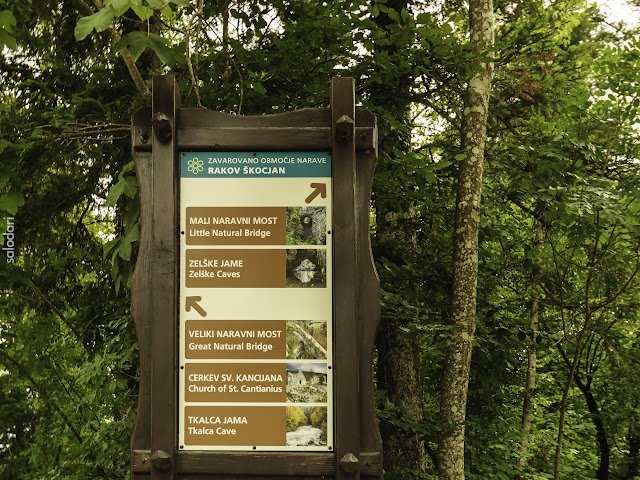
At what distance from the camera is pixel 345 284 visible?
7.48 ft

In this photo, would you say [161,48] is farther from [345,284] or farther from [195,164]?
[345,284]

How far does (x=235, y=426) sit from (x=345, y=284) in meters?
0.70

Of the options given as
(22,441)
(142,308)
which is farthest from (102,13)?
(22,441)

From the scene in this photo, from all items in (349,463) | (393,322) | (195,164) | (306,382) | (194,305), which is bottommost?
(349,463)

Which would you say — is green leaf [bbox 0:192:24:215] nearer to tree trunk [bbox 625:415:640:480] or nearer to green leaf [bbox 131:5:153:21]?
green leaf [bbox 131:5:153:21]

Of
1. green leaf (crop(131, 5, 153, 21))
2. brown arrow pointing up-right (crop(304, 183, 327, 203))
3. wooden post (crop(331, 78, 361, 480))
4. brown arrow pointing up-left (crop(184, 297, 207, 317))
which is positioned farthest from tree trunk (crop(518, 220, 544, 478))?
green leaf (crop(131, 5, 153, 21))

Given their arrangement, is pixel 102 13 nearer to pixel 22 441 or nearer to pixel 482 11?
pixel 482 11

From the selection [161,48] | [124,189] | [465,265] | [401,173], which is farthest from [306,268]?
[465,265]

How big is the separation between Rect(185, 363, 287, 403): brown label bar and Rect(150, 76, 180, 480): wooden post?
3.2 inches

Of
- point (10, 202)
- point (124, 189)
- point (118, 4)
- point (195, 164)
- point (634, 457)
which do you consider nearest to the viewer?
point (118, 4)

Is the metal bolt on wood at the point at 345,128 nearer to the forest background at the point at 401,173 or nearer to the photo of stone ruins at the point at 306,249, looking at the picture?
the photo of stone ruins at the point at 306,249

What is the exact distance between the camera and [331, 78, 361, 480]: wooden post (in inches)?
87.0

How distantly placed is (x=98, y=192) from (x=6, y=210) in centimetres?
359

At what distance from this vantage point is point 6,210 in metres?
2.90
